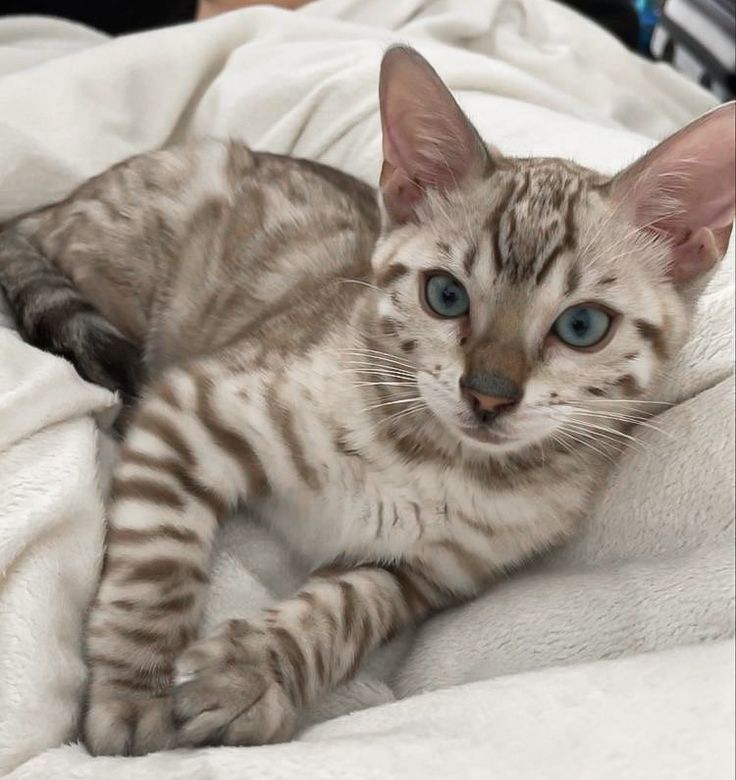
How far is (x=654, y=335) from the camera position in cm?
109

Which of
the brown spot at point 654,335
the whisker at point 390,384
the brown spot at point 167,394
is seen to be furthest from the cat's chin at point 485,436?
the brown spot at point 167,394

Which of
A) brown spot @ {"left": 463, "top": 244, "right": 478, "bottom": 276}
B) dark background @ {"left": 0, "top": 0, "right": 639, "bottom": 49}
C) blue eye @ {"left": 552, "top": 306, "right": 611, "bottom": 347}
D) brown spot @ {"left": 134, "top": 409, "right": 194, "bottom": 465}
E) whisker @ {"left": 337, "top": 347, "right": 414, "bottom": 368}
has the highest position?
brown spot @ {"left": 463, "top": 244, "right": 478, "bottom": 276}

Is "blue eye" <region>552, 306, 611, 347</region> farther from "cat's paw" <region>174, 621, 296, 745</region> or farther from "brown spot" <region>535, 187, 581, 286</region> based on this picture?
"cat's paw" <region>174, 621, 296, 745</region>

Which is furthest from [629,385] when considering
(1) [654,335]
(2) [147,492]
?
(2) [147,492]

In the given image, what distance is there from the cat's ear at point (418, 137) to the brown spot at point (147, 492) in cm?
47

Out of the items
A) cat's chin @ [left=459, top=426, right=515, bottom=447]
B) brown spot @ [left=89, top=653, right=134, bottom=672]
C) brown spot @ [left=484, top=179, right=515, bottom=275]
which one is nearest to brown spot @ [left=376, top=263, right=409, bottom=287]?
brown spot @ [left=484, top=179, right=515, bottom=275]

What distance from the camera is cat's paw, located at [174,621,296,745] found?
0.95 metres

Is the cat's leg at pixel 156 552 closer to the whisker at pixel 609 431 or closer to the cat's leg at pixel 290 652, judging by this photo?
the cat's leg at pixel 290 652

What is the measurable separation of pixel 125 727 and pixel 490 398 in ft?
1.74

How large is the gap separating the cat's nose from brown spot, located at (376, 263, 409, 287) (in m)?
0.20

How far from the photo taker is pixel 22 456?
110 centimetres

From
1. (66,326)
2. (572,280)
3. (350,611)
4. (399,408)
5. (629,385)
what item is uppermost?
(572,280)

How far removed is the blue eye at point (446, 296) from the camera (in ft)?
3.52

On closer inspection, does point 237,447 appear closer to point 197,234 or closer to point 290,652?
point 290,652
